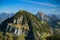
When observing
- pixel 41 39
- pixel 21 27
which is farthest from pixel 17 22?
pixel 41 39

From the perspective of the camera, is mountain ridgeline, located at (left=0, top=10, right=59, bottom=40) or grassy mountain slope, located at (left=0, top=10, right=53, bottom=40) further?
grassy mountain slope, located at (left=0, top=10, right=53, bottom=40)

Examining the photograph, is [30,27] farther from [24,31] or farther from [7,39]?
[7,39]

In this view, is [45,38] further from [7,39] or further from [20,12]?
[20,12]

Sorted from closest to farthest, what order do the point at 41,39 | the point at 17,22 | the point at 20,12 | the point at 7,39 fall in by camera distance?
the point at 7,39 → the point at 41,39 → the point at 17,22 → the point at 20,12

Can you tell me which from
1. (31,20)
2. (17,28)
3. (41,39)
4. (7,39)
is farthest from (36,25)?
(7,39)

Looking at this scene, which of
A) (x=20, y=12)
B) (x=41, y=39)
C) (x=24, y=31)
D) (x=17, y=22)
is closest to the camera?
(x=41, y=39)

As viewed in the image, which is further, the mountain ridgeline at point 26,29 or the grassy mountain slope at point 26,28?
the grassy mountain slope at point 26,28

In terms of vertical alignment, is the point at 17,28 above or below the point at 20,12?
below

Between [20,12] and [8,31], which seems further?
[20,12]

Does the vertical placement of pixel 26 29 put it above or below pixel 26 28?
below

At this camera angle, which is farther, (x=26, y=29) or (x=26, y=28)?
(x=26, y=28)
